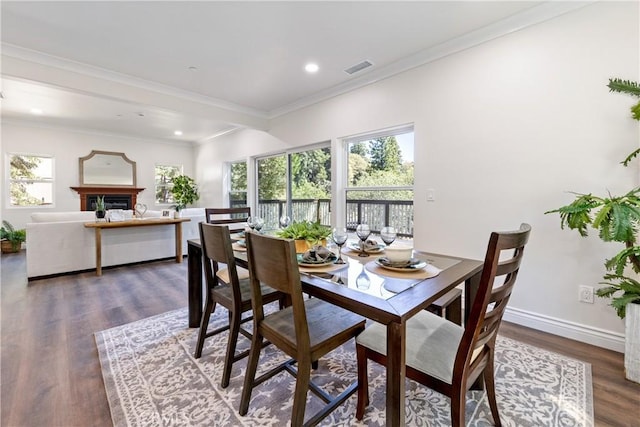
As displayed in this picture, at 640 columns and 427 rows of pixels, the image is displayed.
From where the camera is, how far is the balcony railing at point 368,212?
3.30m

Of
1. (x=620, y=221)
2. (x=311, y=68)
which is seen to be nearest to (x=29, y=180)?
(x=311, y=68)

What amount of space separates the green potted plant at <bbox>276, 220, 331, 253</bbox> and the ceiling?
175 cm

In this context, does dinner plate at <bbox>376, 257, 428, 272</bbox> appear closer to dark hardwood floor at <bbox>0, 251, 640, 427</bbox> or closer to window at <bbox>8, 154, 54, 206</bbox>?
dark hardwood floor at <bbox>0, 251, 640, 427</bbox>

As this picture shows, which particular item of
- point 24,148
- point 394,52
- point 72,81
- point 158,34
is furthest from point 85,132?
point 394,52

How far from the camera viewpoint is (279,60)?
3.05m

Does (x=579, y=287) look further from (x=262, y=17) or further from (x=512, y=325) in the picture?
(x=262, y=17)

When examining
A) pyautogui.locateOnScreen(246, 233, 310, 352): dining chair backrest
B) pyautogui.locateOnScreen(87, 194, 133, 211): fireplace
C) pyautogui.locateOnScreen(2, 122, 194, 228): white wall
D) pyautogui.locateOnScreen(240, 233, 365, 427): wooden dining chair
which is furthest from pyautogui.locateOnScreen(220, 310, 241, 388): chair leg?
pyautogui.locateOnScreen(2, 122, 194, 228): white wall

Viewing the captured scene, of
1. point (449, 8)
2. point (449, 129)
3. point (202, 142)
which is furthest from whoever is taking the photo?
point (202, 142)

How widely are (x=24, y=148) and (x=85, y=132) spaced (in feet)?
3.57

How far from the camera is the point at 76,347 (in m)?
2.07

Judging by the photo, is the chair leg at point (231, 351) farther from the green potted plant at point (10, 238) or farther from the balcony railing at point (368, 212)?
the green potted plant at point (10, 238)

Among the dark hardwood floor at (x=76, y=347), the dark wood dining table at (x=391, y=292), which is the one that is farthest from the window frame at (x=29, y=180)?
the dark wood dining table at (x=391, y=292)

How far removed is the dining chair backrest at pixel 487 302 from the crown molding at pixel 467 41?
2.14 meters

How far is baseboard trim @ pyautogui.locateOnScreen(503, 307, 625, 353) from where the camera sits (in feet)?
6.59
